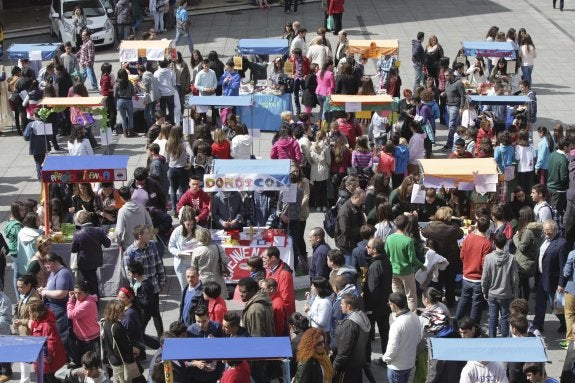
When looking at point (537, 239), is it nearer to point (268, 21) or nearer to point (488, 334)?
point (488, 334)

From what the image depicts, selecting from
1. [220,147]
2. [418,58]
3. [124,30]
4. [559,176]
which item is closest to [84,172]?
[220,147]

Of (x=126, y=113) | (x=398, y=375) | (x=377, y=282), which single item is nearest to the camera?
(x=398, y=375)

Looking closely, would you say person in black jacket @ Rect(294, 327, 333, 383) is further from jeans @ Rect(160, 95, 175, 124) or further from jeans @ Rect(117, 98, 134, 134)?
jeans @ Rect(160, 95, 175, 124)

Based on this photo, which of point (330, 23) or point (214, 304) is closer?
point (214, 304)

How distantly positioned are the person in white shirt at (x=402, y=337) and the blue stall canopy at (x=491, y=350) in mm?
1331

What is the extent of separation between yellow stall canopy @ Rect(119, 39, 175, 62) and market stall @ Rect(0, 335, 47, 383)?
13878 millimetres

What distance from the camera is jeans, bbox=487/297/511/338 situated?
13.6 meters

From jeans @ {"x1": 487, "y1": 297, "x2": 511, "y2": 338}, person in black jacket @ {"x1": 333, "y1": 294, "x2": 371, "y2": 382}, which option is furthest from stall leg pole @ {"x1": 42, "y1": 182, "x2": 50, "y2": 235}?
jeans @ {"x1": 487, "y1": 297, "x2": 511, "y2": 338}

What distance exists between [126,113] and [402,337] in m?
12.5

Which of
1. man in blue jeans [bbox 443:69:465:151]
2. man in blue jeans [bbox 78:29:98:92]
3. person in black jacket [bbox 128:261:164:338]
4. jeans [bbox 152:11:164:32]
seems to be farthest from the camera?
jeans [bbox 152:11:164:32]

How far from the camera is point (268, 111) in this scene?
23188mm

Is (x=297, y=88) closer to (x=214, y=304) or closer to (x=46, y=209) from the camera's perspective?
(x=46, y=209)

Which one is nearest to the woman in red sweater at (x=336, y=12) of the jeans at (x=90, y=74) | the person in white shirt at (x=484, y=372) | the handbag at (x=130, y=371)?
the jeans at (x=90, y=74)

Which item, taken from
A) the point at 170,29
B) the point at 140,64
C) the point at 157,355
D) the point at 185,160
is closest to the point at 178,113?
the point at 140,64
